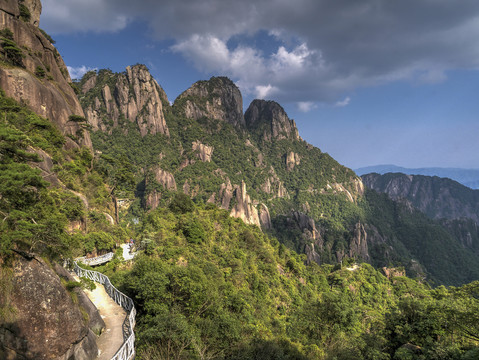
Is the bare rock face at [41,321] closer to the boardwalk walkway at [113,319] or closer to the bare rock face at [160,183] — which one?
the boardwalk walkway at [113,319]

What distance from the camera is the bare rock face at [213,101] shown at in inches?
6403

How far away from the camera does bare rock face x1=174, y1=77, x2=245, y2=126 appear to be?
16262cm

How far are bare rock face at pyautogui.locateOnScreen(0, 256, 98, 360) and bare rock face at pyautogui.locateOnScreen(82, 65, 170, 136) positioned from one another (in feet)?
410

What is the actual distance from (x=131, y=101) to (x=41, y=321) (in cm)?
13267

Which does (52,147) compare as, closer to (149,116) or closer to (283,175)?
(149,116)

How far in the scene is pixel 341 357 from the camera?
17375mm

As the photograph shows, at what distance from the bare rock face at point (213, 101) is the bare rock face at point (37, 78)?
11801 centimetres

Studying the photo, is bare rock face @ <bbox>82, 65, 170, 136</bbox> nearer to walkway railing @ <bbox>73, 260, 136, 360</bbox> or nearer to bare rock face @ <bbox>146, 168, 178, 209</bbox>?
bare rock face @ <bbox>146, 168, 178, 209</bbox>

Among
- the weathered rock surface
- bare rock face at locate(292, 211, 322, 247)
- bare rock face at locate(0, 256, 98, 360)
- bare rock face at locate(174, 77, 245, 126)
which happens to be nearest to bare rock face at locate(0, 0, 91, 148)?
the weathered rock surface

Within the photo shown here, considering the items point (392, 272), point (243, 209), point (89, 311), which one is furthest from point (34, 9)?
point (392, 272)

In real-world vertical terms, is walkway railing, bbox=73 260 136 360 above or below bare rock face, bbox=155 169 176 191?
below

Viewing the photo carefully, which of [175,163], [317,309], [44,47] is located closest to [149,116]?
[175,163]

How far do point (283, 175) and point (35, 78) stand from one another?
533 ft

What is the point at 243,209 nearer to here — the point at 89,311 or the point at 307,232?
the point at 307,232
